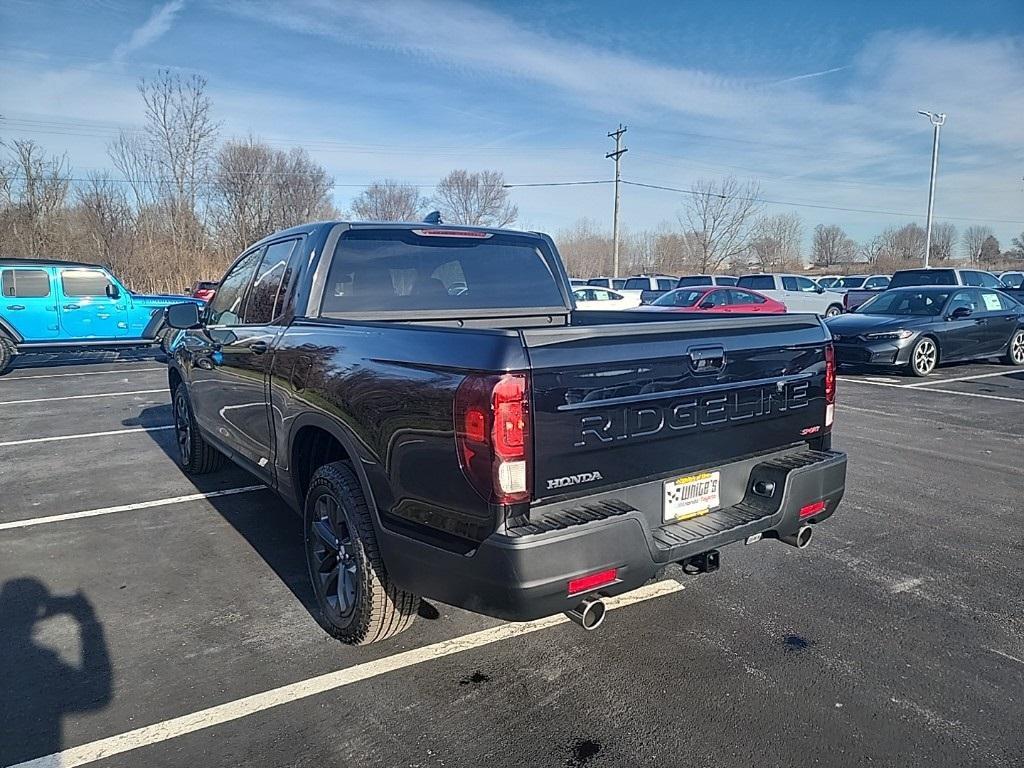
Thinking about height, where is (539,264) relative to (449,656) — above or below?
above

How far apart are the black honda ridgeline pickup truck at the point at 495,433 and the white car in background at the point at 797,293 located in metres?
24.1

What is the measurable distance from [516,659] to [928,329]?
11.9 m

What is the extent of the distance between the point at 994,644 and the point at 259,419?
4026mm

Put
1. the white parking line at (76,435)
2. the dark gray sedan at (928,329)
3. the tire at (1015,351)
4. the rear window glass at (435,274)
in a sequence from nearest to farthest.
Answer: the rear window glass at (435,274), the white parking line at (76,435), the dark gray sedan at (928,329), the tire at (1015,351)

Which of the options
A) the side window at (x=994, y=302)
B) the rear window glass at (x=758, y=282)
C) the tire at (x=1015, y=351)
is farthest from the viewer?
the rear window glass at (x=758, y=282)

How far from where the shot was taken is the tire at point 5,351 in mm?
12836

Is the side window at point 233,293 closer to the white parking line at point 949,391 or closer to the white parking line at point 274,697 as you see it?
the white parking line at point 274,697

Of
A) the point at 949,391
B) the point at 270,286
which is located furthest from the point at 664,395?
the point at 949,391

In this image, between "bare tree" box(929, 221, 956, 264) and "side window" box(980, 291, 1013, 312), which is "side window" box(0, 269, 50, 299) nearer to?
"side window" box(980, 291, 1013, 312)

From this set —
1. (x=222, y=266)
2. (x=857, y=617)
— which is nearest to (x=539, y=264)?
(x=857, y=617)

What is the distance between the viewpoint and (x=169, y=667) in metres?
3.10

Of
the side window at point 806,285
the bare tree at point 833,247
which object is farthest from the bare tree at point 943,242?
the side window at point 806,285

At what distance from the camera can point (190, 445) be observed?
237 inches

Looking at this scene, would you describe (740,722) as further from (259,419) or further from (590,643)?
(259,419)
